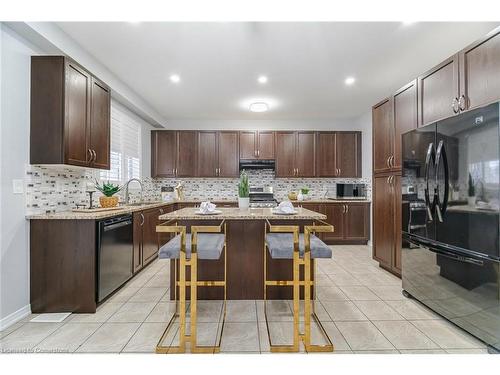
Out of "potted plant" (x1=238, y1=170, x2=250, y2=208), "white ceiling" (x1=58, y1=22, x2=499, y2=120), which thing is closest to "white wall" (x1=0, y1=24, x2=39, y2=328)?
"white ceiling" (x1=58, y1=22, x2=499, y2=120)

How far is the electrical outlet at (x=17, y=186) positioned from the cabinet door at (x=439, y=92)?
3823 millimetres

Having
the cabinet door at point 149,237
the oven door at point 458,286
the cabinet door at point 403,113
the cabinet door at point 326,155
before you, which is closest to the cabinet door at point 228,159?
the cabinet door at point 326,155

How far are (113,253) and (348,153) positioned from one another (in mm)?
4777

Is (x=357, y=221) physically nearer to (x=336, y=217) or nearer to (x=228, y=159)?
(x=336, y=217)

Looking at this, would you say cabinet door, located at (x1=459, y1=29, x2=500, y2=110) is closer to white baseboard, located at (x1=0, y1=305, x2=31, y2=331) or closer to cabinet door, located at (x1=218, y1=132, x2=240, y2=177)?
cabinet door, located at (x1=218, y1=132, x2=240, y2=177)

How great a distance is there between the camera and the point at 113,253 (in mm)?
2801

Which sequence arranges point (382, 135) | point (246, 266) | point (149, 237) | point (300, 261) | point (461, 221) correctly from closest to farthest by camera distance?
point (300, 261) → point (461, 221) → point (246, 266) → point (382, 135) → point (149, 237)

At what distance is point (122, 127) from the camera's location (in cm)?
448

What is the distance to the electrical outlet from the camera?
2.29 meters

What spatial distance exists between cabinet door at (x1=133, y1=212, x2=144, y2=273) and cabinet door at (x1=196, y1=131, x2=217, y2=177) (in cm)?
→ 226

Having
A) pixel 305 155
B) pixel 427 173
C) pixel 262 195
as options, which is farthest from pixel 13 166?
pixel 305 155
